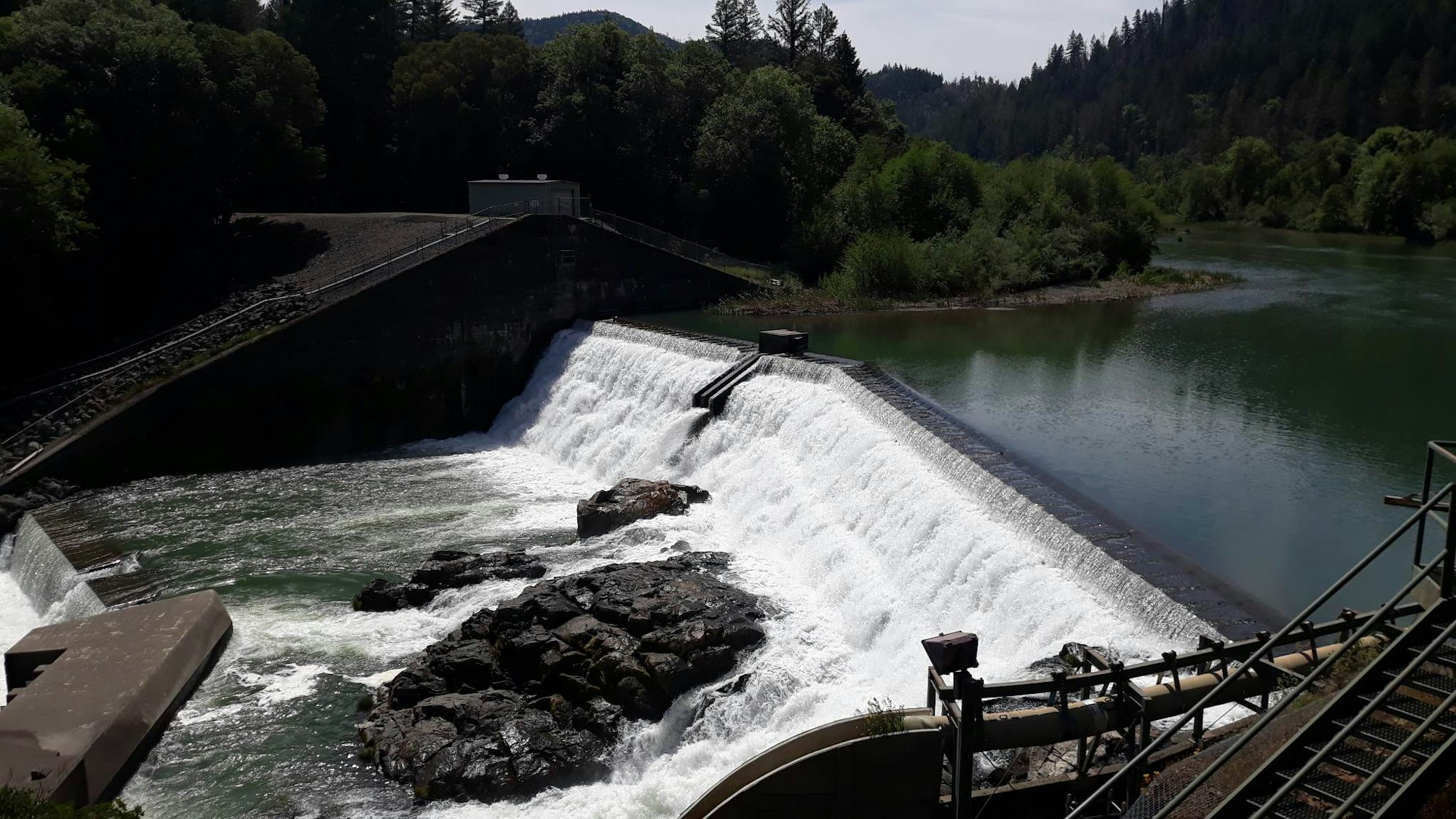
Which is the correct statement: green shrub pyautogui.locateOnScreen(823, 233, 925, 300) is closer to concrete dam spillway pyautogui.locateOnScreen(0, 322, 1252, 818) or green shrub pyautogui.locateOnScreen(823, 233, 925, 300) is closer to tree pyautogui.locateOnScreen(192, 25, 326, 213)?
concrete dam spillway pyautogui.locateOnScreen(0, 322, 1252, 818)

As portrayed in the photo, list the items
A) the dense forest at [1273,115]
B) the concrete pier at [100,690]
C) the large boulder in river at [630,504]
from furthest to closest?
the dense forest at [1273,115]
the large boulder in river at [630,504]
the concrete pier at [100,690]

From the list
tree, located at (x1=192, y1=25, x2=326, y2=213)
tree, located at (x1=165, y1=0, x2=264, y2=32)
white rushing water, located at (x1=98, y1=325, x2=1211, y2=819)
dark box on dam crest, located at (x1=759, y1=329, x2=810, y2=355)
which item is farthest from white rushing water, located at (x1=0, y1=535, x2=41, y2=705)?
tree, located at (x1=165, y1=0, x2=264, y2=32)

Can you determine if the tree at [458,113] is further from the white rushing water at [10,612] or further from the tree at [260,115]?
the white rushing water at [10,612]

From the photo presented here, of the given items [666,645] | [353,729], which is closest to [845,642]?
[666,645]

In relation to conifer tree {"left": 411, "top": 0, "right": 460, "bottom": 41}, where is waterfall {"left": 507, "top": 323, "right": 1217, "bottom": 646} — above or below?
below

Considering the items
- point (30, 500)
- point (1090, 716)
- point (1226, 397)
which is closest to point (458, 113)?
point (30, 500)

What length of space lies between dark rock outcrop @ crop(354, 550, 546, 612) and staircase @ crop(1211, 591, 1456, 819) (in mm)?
11355

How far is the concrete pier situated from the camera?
1021 centimetres

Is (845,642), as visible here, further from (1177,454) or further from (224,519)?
(224,519)

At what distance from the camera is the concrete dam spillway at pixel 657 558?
10633mm

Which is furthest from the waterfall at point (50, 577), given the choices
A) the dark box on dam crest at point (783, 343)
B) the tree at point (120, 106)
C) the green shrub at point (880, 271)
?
the green shrub at point (880, 271)

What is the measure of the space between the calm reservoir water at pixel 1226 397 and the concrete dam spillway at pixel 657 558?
279 cm

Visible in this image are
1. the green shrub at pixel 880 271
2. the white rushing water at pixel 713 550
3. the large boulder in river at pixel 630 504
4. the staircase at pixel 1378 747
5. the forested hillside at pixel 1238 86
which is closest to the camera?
the staircase at pixel 1378 747

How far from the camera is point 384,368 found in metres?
24.4
